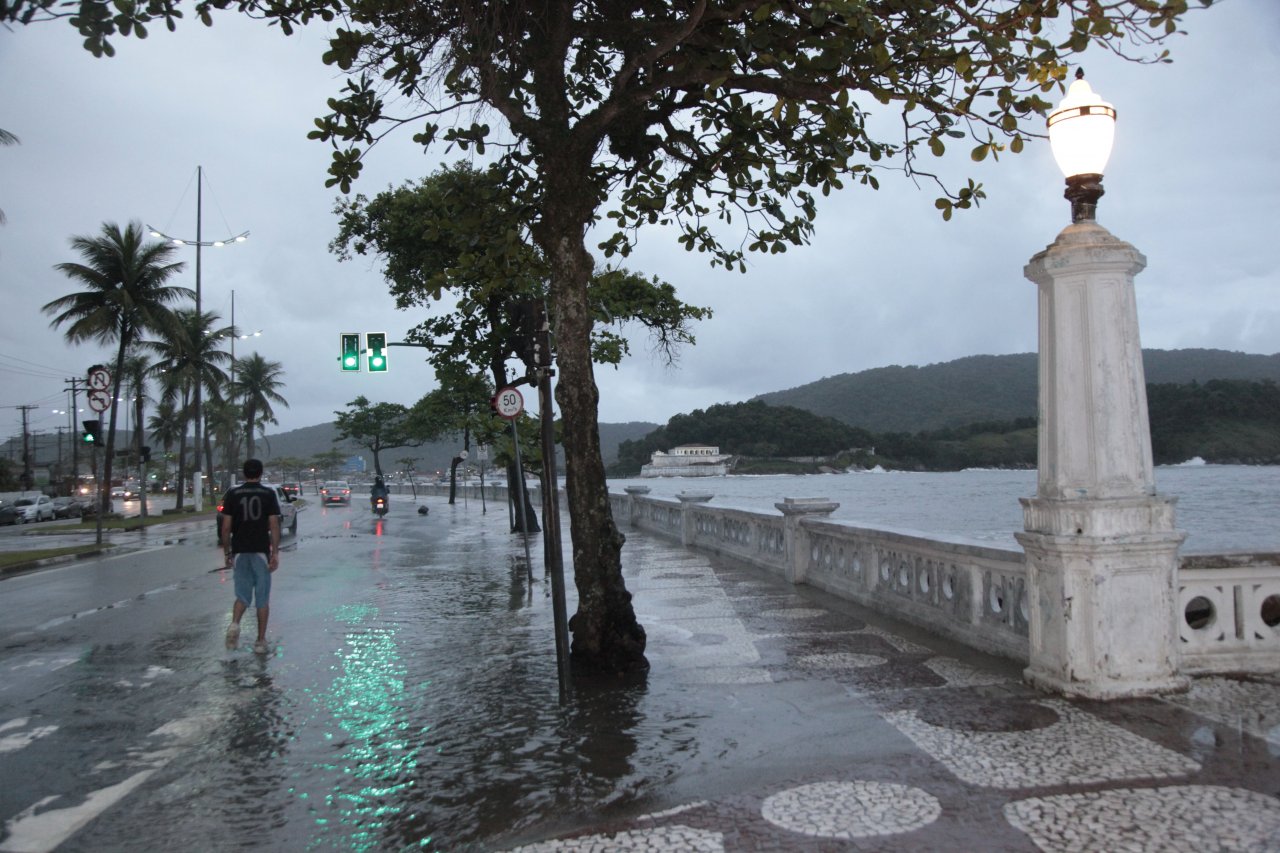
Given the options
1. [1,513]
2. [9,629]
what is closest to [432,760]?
[9,629]

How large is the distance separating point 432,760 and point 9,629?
788cm

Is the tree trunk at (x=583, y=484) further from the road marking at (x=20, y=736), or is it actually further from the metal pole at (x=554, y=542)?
the road marking at (x=20, y=736)

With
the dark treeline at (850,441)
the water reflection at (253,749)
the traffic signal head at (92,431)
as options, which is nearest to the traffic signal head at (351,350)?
the traffic signal head at (92,431)

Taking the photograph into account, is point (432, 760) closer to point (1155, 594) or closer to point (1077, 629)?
point (1077, 629)

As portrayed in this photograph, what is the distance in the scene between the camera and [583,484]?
6.75 metres

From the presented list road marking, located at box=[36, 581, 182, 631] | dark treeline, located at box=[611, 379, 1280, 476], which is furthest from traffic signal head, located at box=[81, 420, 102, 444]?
dark treeline, located at box=[611, 379, 1280, 476]

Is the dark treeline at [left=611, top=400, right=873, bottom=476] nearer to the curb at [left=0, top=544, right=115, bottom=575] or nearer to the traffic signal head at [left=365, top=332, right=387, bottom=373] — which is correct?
the traffic signal head at [left=365, top=332, right=387, bottom=373]

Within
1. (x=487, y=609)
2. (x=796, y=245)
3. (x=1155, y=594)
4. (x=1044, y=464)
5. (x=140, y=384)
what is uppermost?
(x=140, y=384)

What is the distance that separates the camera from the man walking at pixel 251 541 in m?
8.56

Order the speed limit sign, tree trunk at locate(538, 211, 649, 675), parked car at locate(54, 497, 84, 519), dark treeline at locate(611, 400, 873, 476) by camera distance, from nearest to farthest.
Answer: tree trunk at locate(538, 211, 649, 675) → the speed limit sign → parked car at locate(54, 497, 84, 519) → dark treeline at locate(611, 400, 873, 476)

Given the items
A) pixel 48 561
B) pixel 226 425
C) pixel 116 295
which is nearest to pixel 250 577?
pixel 48 561

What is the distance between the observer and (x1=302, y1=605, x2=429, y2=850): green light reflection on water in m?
4.12

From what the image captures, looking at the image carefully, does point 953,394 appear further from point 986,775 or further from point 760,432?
point 986,775

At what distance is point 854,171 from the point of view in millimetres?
7504
